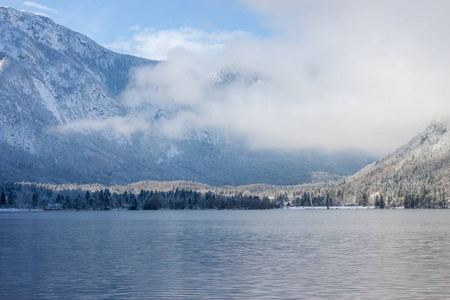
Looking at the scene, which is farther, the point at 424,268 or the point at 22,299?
the point at 424,268

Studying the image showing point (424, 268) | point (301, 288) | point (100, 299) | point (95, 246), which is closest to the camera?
point (100, 299)

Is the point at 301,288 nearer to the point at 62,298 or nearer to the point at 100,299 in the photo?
the point at 100,299

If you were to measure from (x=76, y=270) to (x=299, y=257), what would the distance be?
29680mm

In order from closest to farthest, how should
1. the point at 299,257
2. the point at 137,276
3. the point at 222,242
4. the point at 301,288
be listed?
1. the point at 301,288
2. the point at 137,276
3. the point at 299,257
4. the point at 222,242

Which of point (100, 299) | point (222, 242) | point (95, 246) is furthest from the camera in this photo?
point (222, 242)

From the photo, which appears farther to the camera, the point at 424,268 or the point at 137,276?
the point at 424,268

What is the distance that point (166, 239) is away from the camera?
10275 cm

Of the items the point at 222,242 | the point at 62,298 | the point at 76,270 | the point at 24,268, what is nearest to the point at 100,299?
the point at 62,298

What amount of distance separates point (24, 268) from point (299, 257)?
117ft

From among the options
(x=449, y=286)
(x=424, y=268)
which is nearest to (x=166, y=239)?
(x=424, y=268)

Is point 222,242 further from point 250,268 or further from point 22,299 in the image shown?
point 22,299

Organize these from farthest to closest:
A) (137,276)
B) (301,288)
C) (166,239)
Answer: (166,239)
(137,276)
(301,288)

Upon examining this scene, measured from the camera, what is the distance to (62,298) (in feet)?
148

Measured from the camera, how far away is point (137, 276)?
56.1 meters
